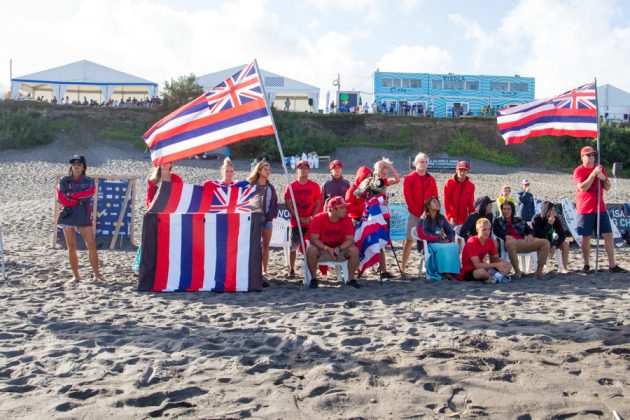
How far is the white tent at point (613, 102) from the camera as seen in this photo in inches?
1522

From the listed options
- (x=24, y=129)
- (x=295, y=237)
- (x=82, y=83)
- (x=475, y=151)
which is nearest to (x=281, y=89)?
(x=82, y=83)

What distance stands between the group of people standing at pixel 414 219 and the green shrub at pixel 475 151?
2528 centimetres

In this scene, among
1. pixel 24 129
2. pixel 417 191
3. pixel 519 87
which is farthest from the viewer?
pixel 519 87

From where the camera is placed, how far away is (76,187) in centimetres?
691

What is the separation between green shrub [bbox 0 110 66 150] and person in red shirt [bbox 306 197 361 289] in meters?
26.7

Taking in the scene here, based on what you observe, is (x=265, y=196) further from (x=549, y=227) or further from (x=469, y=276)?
(x=549, y=227)

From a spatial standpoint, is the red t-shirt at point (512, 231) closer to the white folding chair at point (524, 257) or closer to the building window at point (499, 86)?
the white folding chair at point (524, 257)

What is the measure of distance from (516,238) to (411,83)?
116 ft

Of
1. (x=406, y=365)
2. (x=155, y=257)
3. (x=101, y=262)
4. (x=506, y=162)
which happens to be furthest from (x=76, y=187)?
(x=506, y=162)

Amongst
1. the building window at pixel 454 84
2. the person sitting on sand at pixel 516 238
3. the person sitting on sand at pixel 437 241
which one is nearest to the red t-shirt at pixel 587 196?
the person sitting on sand at pixel 516 238

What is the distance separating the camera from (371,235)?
23.5 ft

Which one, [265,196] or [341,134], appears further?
[341,134]

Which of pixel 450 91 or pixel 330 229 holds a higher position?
pixel 450 91

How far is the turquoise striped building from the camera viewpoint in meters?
41.1
